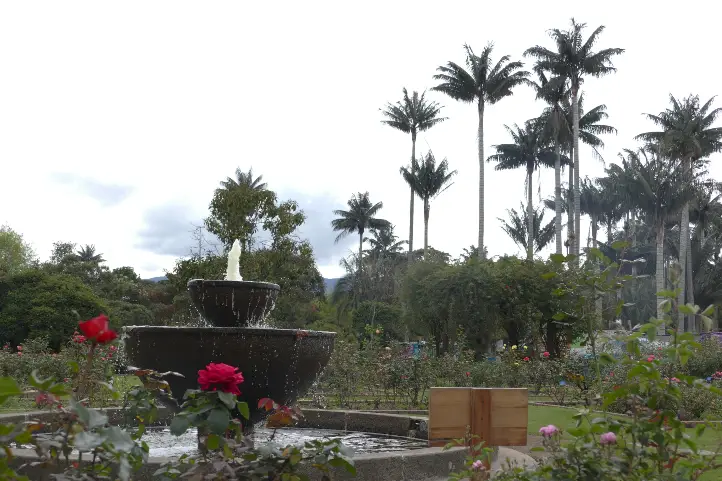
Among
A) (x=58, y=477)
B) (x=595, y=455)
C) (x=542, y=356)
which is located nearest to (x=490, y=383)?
(x=542, y=356)

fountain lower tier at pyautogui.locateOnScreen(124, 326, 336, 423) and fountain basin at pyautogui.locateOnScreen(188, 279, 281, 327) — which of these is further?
fountain basin at pyautogui.locateOnScreen(188, 279, 281, 327)

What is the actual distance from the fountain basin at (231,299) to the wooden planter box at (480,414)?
1741 millimetres

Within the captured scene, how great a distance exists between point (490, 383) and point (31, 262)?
164 ft

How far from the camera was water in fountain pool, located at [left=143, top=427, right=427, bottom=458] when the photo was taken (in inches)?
260

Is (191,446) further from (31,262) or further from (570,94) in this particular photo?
(31,262)

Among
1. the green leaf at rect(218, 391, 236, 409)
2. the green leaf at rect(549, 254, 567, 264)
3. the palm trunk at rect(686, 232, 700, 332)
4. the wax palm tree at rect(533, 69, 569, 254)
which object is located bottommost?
the green leaf at rect(218, 391, 236, 409)

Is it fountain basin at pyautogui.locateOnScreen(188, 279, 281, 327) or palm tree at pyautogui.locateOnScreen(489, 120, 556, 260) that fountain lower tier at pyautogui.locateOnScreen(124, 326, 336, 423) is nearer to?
fountain basin at pyautogui.locateOnScreen(188, 279, 281, 327)

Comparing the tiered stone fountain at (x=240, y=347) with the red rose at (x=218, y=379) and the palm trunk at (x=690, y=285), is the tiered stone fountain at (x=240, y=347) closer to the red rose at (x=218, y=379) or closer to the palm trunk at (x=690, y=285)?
the red rose at (x=218, y=379)

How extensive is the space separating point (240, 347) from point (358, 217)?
57.9 m

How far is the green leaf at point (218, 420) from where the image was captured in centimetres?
252

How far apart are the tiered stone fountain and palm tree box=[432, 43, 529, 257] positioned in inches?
1370

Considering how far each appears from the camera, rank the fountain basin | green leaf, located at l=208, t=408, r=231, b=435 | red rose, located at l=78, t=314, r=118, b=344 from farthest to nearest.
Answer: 1. the fountain basin
2. green leaf, located at l=208, t=408, r=231, b=435
3. red rose, located at l=78, t=314, r=118, b=344

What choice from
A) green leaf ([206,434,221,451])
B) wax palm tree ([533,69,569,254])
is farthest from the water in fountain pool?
wax palm tree ([533,69,569,254])

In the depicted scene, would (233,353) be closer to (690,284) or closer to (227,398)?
(227,398)
